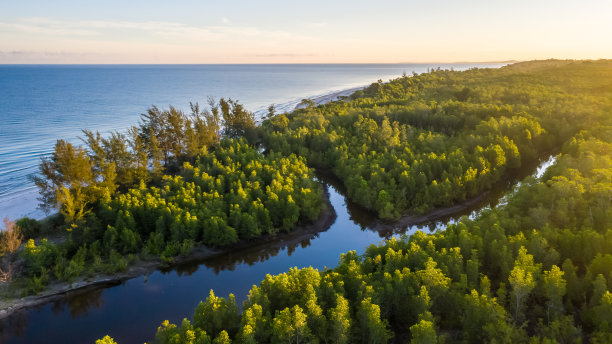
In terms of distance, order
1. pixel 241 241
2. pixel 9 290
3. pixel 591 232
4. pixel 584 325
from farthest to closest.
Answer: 1. pixel 241 241
2. pixel 9 290
3. pixel 591 232
4. pixel 584 325

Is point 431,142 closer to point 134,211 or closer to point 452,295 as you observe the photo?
point 452,295

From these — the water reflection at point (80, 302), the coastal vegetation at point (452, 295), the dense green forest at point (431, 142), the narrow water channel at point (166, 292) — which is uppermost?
the dense green forest at point (431, 142)

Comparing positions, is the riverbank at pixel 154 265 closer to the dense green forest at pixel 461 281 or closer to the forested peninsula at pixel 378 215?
the forested peninsula at pixel 378 215

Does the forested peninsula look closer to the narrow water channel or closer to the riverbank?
the riverbank

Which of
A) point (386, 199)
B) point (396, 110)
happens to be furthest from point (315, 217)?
point (396, 110)

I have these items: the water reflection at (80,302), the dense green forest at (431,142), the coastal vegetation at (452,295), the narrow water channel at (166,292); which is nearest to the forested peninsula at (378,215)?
the coastal vegetation at (452,295)

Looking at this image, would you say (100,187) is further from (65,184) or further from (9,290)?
(9,290)

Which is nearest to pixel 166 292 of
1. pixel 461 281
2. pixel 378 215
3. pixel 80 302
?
pixel 80 302
